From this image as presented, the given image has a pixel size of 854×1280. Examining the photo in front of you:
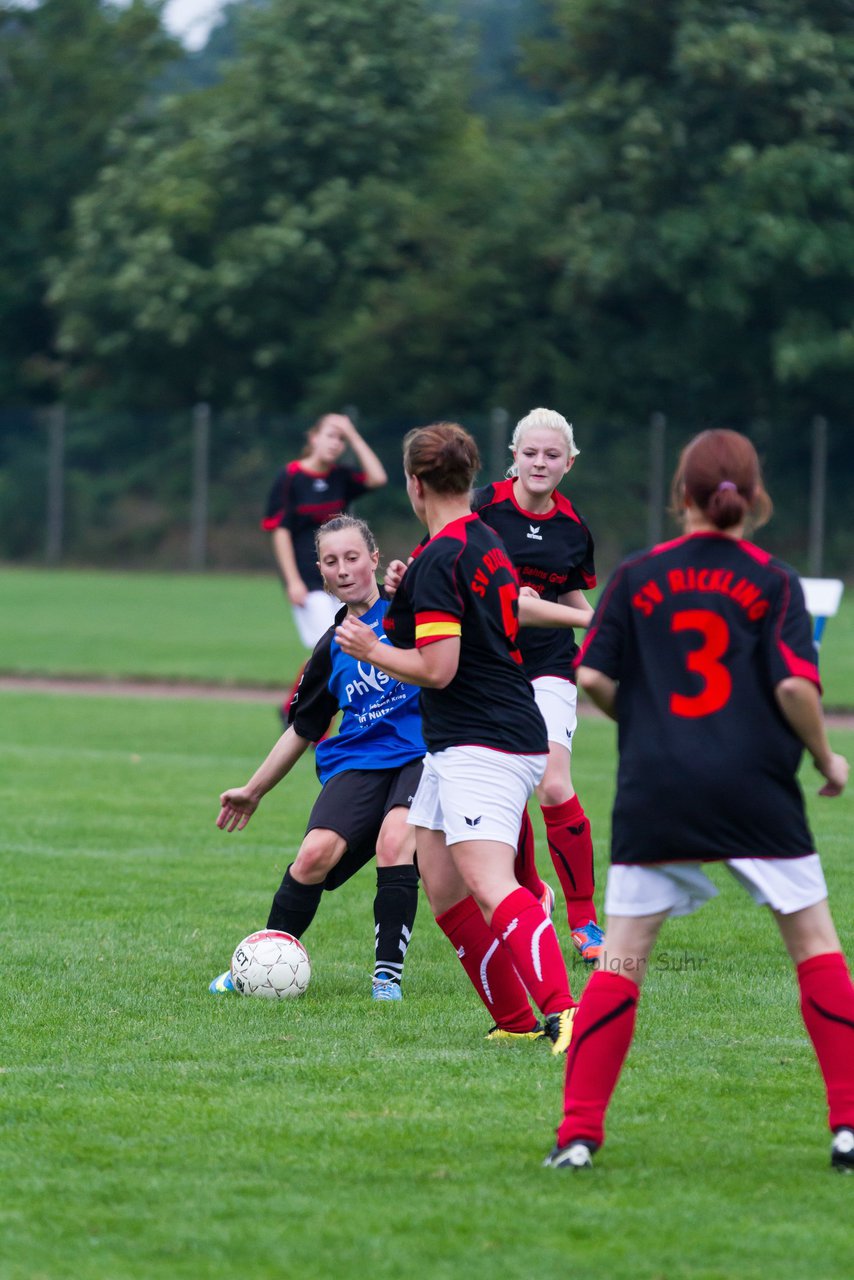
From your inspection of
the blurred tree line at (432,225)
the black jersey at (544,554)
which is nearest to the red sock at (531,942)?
the black jersey at (544,554)

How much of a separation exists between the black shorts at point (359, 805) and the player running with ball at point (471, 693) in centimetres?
101

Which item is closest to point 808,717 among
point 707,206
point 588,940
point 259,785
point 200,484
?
point 259,785

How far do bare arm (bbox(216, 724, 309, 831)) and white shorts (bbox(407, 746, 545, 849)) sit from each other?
1.00 metres

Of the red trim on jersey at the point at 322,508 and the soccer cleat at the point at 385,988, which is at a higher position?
the red trim on jersey at the point at 322,508

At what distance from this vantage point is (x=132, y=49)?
45125 millimetres

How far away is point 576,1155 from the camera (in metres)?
4.06

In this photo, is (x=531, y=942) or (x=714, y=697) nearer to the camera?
(x=714, y=697)

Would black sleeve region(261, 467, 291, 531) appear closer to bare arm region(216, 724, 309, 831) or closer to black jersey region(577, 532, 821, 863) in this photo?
bare arm region(216, 724, 309, 831)

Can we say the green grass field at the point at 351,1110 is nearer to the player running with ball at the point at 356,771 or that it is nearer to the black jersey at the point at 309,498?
the player running with ball at the point at 356,771

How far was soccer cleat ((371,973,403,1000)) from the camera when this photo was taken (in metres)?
5.89

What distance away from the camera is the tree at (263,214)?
118ft

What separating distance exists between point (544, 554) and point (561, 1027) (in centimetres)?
222

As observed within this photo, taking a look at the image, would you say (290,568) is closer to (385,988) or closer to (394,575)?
(385,988)

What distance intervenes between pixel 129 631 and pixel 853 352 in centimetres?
1300
